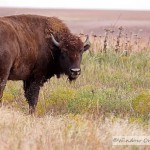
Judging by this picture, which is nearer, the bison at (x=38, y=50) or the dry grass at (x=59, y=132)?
the dry grass at (x=59, y=132)

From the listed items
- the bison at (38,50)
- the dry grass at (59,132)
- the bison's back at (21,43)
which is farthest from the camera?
the bison at (38,50)

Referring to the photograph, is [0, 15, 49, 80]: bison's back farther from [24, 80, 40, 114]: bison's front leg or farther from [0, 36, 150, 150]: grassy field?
[0, 36, 150, 150]: grassy field

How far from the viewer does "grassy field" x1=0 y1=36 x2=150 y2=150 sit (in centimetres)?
731

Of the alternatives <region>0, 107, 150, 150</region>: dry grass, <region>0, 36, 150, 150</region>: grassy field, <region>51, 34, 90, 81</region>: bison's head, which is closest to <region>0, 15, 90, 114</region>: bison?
<region>51, 34, 90, 81</region>: bison's head

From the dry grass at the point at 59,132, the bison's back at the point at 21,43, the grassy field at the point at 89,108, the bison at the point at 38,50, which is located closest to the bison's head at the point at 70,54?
the bison at the point at 38,50

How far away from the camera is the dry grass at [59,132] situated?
7.04 metres

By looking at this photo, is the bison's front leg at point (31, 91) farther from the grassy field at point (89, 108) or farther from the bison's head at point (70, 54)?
the bison's head at point (70, 54)

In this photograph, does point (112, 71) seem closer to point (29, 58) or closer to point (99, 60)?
point (99, 60)

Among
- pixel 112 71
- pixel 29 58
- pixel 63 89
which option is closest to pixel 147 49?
pixel 112 71

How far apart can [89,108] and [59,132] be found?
3830mm

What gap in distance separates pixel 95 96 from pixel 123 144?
4.81 metres

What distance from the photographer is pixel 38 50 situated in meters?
11.5

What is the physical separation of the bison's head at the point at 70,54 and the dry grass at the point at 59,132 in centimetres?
293

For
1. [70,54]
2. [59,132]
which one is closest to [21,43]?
[70,54]
